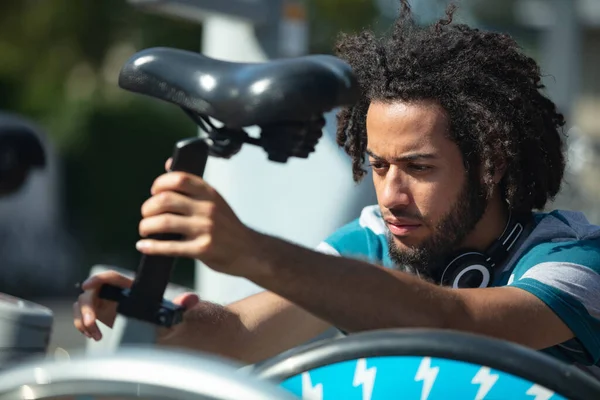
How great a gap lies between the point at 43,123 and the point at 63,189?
1.05m

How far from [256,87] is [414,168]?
0.93m

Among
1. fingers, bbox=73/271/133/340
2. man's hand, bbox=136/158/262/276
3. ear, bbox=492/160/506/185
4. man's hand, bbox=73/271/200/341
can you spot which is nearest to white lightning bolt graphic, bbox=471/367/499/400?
man's hand, bbox=136/158/262/276

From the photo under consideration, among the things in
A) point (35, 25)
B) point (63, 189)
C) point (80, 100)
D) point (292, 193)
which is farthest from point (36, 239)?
point (292, 193)

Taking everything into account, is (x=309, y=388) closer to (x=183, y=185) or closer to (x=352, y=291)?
(x=352, y=291)

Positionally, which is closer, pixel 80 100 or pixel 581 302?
pixel 581 302

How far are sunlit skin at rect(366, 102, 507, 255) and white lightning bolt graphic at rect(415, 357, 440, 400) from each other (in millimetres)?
719

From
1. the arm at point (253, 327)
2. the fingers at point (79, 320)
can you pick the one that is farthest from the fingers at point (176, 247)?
the arm at point (253, 327)

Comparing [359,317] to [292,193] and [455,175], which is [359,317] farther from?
[292,193]

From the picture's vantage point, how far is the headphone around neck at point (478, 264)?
2.37m

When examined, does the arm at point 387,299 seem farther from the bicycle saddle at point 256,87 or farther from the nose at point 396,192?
the nose at point 396,192

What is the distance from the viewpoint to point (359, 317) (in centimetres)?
182

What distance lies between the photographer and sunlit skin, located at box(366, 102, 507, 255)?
2.39 metres

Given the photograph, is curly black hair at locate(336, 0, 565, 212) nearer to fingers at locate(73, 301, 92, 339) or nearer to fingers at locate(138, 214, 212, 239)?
fingers at locate(73, 301, 92, 339)

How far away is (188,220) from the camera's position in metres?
1.54
